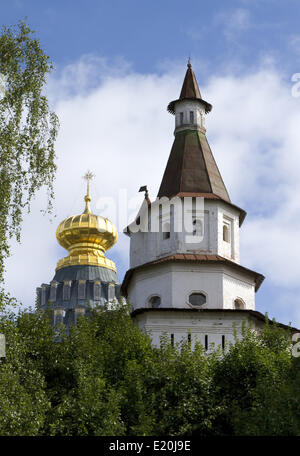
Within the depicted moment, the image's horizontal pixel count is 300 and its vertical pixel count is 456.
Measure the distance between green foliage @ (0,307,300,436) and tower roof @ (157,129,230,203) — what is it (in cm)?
743

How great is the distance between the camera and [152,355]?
1083 inches

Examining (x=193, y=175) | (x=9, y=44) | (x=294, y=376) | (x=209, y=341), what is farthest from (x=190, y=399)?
(x=193, y=175)

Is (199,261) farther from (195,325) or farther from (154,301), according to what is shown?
(195,325)

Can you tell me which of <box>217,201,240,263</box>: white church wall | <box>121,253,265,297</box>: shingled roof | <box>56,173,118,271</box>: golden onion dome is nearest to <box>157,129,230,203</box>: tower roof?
<box>217,201,240,263</box>: white church wall

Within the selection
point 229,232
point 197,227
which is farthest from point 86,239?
point 197,227

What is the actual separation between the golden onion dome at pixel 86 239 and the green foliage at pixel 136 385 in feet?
125

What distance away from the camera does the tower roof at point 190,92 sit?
3806 cm

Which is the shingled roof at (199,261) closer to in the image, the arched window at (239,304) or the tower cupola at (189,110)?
the arched window at (239,304)

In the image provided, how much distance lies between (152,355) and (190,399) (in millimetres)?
2809

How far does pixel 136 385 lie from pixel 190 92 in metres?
16.1

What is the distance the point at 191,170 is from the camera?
36.2 m
